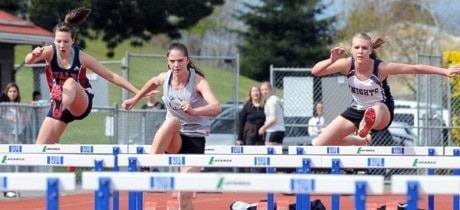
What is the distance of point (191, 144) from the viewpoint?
10.6 meters

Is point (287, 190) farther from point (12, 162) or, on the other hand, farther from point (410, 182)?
point (12, 162)

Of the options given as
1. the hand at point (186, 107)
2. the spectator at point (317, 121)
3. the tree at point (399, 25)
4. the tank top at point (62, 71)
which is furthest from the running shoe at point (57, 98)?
the tree at point (399, 25)

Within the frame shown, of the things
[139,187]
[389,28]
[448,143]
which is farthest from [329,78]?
[389,28]

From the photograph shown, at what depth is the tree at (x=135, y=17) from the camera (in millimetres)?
30641

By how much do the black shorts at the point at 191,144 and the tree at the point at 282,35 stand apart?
116ft

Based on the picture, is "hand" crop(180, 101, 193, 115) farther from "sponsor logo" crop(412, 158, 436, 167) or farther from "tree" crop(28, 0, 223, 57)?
"tree" crop(28, 0, 223, 57)

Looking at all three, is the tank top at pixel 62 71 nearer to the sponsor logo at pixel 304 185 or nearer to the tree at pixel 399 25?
the sponsor logo at pixel 304 185

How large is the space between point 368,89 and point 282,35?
122ft

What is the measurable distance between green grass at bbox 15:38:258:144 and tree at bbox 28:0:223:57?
107 centimetres

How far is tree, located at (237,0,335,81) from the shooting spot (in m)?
46.5

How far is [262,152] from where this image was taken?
11680 mm

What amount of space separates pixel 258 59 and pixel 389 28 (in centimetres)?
832

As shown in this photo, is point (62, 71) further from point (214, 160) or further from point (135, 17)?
point (135, 17)

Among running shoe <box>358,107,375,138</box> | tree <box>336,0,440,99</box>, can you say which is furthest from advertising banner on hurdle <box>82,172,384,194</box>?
tree <box>336,0,440,99</box>
